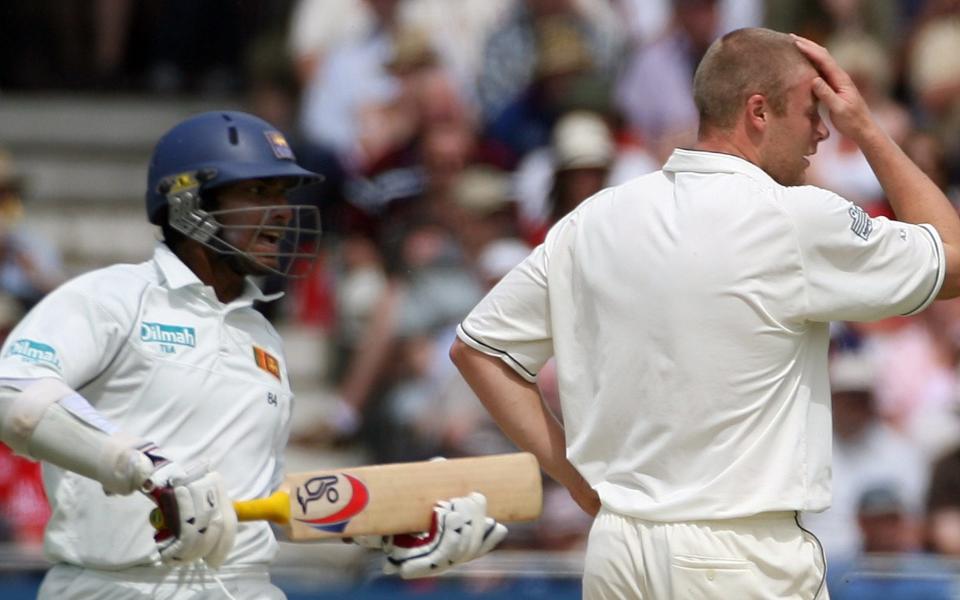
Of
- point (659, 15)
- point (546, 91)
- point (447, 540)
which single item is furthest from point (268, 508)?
point (659, 15)

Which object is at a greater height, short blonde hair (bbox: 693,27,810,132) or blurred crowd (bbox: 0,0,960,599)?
short blonde hair (bbox: 693,27,810,132)

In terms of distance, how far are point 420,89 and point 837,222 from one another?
595cm

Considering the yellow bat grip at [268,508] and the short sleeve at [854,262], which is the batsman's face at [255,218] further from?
the short sleeve at [854,262]

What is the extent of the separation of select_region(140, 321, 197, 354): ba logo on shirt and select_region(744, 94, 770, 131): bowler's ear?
1504mm

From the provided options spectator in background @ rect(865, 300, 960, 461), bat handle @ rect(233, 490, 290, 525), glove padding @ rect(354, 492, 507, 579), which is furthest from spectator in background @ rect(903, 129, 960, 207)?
bat handle @ rect(233, 490, 290, 525)

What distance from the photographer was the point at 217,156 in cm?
461

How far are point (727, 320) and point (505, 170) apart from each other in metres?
5.62

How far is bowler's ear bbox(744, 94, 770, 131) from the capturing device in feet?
13.0

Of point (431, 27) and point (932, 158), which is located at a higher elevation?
point (431, 27)

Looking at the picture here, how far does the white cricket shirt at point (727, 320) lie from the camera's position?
3855 millimetres

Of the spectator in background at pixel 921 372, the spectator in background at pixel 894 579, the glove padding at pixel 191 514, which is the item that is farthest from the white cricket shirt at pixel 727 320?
the spectator in background at pixel 921 372

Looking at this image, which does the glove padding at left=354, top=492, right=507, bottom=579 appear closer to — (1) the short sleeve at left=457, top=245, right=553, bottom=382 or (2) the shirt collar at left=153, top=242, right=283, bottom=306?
(1) the short sleeve at left=457, top=245, right=553, bottom=382

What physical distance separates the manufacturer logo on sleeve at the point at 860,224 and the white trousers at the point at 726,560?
25.4 inches

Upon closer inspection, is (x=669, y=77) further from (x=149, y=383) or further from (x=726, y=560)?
(x=726, y=560)
